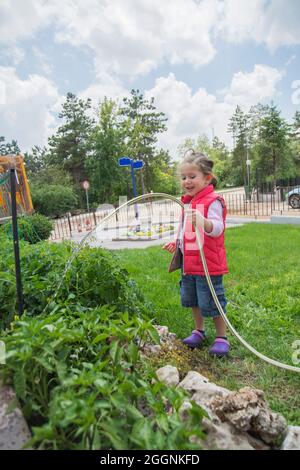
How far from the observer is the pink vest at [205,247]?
2256 millimetres

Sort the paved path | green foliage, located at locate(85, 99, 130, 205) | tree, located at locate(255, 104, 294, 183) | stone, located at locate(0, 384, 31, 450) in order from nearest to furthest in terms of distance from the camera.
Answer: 1. stone, located at locate(0, 384, 31, 450)
2. the paved path
3. green foliage, located at locate(85, 99, 130, 205)
4. tree, located at locate(255, 104, 294, 183)

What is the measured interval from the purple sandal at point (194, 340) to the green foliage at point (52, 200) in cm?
1851

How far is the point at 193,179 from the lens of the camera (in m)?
2.29

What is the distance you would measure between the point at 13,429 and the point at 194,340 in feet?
5.03

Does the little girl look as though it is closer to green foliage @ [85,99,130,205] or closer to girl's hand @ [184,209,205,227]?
girl's hand @ [184,209,205,227]

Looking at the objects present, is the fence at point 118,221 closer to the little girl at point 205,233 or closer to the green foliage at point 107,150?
the green foliage at point 107,150

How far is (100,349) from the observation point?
154 cm

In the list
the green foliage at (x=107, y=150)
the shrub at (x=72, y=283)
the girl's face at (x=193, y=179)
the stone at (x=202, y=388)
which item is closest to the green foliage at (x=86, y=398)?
the stone at (x=202, y=388)

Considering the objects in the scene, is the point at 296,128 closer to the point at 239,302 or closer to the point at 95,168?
the point at 95,168

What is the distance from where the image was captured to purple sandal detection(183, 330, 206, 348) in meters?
2.49

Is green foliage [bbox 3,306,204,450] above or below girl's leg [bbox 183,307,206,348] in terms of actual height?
→ above

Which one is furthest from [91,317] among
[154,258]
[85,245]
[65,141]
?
[65,141]

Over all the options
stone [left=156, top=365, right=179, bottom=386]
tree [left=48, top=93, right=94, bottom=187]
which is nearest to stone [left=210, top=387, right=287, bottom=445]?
stone [left=156, top=365, right=179, bottom=386]

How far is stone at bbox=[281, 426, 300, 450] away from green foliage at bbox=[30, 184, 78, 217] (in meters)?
19.6
